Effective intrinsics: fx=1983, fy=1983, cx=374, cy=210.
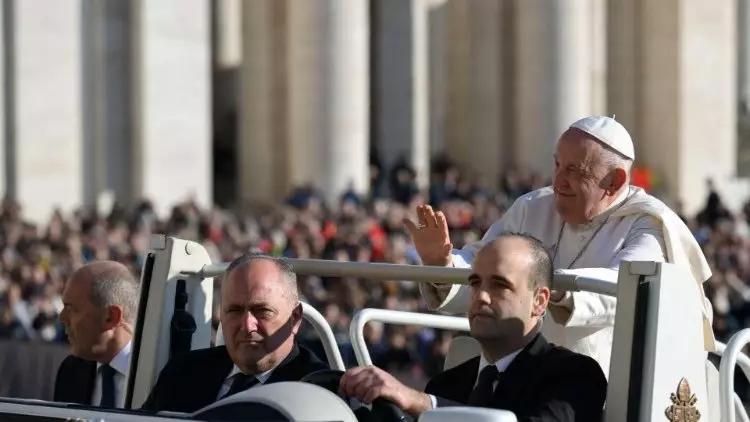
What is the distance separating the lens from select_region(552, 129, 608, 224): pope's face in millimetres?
8953

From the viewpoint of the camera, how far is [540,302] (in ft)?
25.3

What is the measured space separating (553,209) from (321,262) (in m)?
1.35

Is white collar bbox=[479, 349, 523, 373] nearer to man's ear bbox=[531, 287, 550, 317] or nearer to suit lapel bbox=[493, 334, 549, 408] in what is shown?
suit lapel bbox=[493, 334, 549, 408]

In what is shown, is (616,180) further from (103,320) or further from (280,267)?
(103,320)

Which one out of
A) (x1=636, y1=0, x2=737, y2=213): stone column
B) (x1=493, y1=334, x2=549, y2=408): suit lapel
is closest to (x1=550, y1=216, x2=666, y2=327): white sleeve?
(x1=493, y1=334, x2=549, y2=408): suit lapel

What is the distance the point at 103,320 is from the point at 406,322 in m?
1.57

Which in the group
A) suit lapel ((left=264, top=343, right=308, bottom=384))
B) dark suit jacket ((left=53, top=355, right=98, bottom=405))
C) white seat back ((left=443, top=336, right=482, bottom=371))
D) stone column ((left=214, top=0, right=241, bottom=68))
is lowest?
dark suit jacket ((left=53, top=355, right=98, bottom=405))

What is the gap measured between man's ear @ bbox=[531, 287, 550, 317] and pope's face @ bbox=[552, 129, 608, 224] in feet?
4.24

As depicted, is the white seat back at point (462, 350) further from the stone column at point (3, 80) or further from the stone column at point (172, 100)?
the stone column at point (172, 100)

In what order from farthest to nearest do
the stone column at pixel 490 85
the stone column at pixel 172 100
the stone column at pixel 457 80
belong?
the stone column at pixel 457 80, the stone column at pixel 490 85, the stone column at pixel 172 100

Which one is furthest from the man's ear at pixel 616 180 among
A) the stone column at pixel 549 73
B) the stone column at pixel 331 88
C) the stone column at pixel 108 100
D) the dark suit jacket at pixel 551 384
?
the stone column at pixel 549 73

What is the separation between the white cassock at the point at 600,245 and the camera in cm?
885

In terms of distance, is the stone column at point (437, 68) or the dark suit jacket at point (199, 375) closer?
the dark suit jacket at point (199, 375)

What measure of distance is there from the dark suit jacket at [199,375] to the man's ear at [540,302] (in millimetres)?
1006
